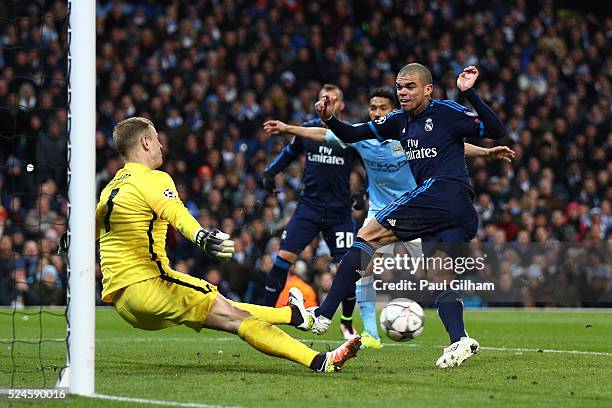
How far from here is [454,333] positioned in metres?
8.32

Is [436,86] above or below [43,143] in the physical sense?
above

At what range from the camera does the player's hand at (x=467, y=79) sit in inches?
324

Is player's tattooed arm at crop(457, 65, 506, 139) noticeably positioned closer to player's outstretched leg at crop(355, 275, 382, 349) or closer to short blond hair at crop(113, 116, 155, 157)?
short blond hair at crop(113, 116, 155, 157)

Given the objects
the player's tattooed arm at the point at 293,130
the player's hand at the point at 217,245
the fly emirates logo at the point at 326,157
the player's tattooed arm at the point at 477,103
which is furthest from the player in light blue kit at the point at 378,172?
the player's hand at the point at 217,245

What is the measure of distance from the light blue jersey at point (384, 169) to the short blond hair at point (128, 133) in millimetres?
3347

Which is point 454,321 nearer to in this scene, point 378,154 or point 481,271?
point 378,154

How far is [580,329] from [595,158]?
376 inches

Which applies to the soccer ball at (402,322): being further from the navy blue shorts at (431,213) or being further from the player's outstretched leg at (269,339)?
the player's outstretched leg at (269,339)

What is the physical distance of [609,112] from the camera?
75.9 ft

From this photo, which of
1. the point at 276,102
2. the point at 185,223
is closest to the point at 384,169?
the point at 185,223

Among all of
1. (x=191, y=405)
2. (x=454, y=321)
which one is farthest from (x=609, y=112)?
(x=191, y=405)

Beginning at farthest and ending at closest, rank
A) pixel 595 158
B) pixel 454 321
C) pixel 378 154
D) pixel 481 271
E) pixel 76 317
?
pixel 595 158 < pixel 481 271 < pixel 378 154 < pixel 454 321 < pixel 76 317

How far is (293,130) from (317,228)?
8.96ft

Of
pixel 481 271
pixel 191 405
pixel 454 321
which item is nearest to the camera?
pixel 191 405
